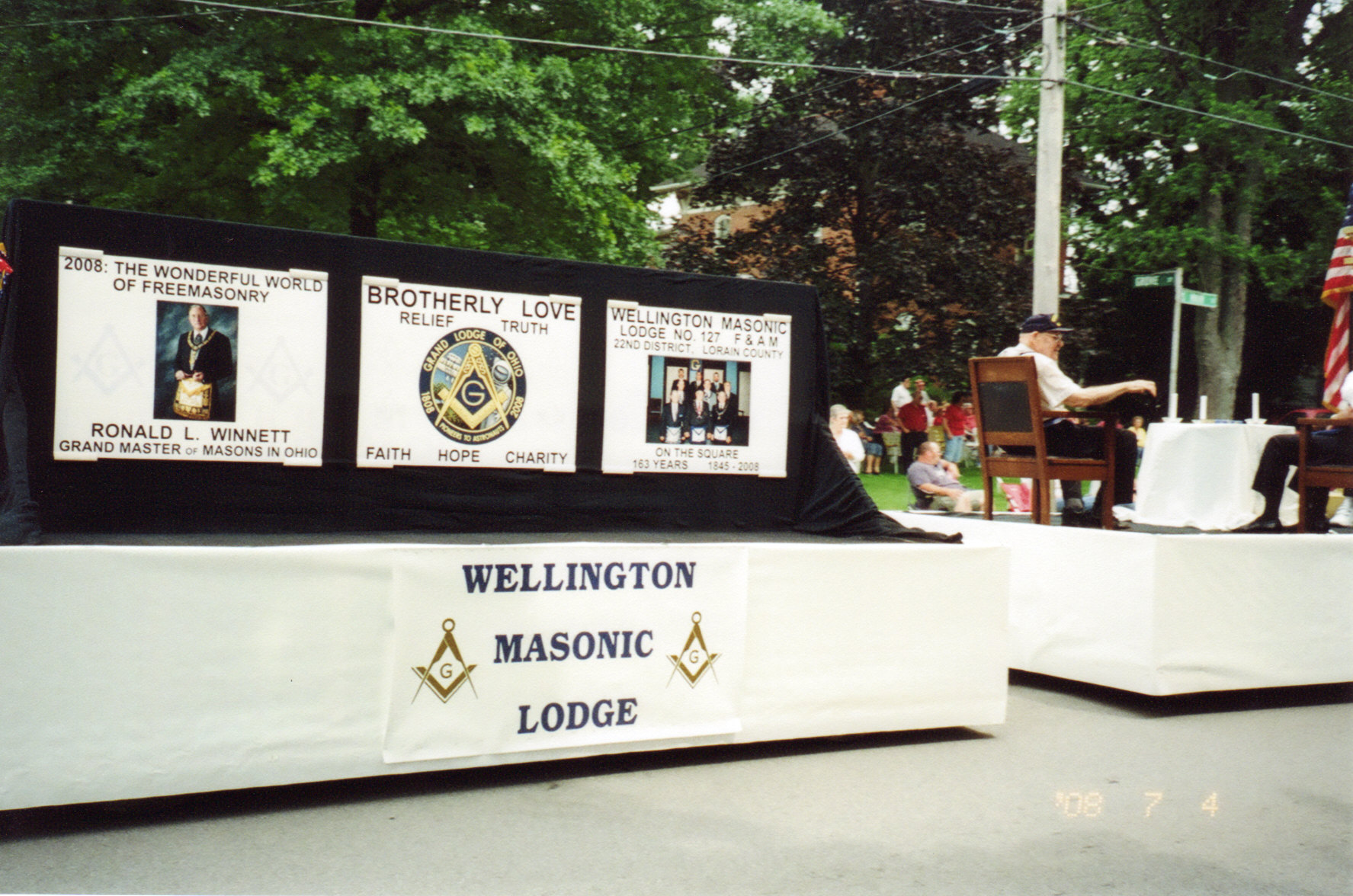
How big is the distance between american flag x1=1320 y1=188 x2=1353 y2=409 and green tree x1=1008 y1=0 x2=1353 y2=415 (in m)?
16.6

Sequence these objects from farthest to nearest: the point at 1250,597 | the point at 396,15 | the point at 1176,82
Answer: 1. the point at 1176,82
2. the point at 396,15
3. the point at 1250,597

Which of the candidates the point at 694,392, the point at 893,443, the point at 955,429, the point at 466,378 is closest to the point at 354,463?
the point at 466,378

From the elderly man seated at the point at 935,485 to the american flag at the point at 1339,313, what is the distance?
14.9 feet

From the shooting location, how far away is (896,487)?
66.7ft

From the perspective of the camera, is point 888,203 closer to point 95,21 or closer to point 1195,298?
point 1195,298

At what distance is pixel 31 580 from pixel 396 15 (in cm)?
1483

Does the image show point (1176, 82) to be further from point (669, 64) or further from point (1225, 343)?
point (669, 64)

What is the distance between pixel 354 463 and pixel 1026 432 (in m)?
4.15

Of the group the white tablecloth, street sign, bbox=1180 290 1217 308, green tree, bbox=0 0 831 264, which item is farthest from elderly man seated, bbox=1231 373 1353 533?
green tree, bbox=0 0 831 264

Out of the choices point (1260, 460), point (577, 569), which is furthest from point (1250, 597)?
point (577, 569)

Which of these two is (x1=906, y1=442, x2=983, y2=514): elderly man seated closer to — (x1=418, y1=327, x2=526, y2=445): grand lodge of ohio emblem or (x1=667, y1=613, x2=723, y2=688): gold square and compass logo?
(x1=667, y1=613, x2=723, y2=688): gold square and compass logo

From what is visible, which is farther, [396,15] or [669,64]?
[669,64]

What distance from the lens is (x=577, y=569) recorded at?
4895 mm

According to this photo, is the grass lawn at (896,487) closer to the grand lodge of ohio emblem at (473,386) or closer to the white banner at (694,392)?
the white banner at (694,392)
